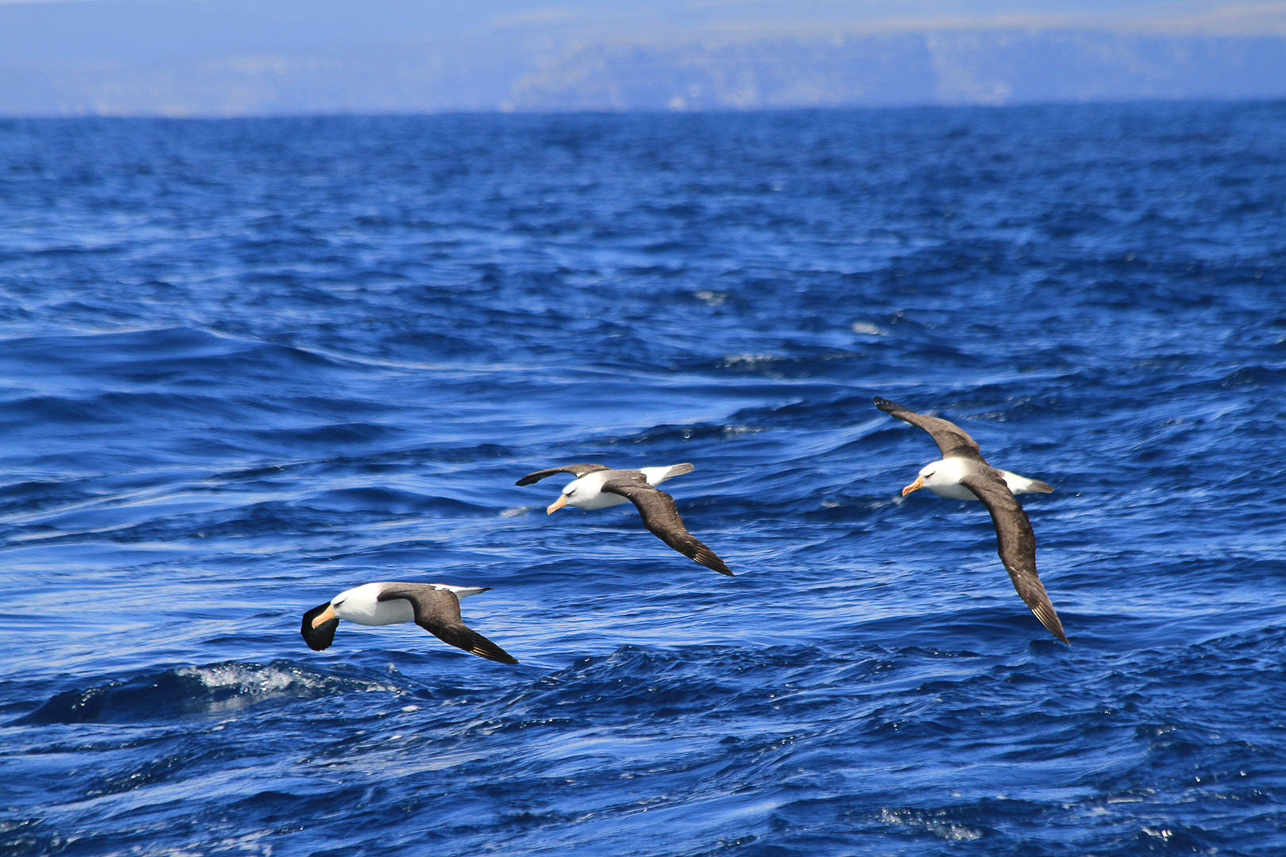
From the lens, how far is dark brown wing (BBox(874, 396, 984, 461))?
1136 cm

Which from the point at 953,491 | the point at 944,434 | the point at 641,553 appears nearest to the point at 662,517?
the point at 953,491

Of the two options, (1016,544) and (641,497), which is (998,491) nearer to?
(1016,544)

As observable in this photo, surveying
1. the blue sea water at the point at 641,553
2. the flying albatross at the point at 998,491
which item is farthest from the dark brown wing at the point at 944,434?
the blue sea water at the point at 641,553

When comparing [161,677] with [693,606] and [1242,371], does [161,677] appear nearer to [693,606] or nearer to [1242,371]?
[693,606]

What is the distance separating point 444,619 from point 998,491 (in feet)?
13.2

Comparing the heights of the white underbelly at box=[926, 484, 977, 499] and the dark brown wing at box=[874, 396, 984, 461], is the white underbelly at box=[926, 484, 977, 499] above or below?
below

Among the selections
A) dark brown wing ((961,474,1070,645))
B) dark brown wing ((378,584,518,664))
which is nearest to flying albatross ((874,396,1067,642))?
dark brown wing ((961,474,1070,645))

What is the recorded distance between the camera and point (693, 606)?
13.4 metres

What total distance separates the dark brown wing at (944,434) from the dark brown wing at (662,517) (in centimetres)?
210

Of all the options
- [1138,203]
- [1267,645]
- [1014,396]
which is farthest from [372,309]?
[1138,203]

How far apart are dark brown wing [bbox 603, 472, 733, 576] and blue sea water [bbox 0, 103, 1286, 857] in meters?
1.66

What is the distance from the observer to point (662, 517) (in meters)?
9.93

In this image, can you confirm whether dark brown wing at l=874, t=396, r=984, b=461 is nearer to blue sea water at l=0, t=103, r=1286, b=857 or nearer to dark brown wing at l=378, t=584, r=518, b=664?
blue sea water at l=0, t=103, r=1286, b=857

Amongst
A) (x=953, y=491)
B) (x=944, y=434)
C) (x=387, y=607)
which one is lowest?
(x=387, y=607)
